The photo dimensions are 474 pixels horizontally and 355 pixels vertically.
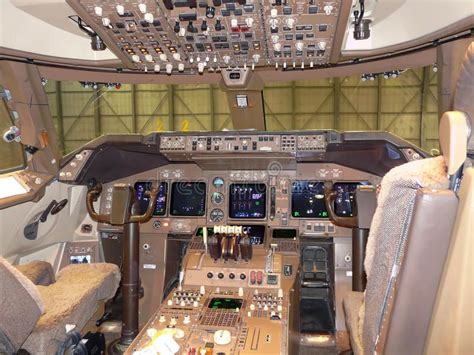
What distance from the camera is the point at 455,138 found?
1.03 meters

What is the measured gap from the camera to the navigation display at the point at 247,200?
10.9 feet

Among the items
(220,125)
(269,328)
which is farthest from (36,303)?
(220,125)

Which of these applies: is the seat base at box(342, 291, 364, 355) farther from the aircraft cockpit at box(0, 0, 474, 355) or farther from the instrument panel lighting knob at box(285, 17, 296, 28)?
the instrument panel lighting knob at box(285, 17, 296, 28)

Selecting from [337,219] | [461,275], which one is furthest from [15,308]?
[337,219]

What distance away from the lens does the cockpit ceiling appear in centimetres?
199

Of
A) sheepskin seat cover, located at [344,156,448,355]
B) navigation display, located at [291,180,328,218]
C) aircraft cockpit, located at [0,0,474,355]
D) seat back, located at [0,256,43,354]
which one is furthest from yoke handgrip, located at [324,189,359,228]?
seat back, located at [0,256,43,354]

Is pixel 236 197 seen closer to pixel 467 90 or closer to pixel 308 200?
pixel 308 200

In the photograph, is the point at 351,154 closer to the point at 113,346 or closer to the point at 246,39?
the point at 246,39

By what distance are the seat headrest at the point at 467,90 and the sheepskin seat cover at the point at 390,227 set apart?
123 mm

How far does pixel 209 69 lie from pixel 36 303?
1.83m

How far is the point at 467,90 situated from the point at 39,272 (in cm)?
229

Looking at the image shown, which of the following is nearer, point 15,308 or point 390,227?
point 390,227

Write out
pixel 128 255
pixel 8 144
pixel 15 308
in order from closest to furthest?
pixel 15 308 → pixel 128 255 → pixel 8 144

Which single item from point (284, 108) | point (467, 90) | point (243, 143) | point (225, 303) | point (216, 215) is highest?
point (284, 108)
